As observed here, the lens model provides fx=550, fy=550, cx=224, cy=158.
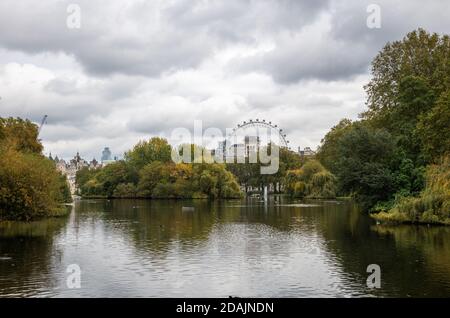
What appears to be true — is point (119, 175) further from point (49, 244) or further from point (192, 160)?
point (49, 244)

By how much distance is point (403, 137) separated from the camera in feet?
168

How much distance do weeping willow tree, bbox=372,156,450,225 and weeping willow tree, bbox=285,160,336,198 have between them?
167 ft

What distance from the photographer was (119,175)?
12238 centimetres

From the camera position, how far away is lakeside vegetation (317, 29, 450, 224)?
4272 cm

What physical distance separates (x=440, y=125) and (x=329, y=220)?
41.2 feet

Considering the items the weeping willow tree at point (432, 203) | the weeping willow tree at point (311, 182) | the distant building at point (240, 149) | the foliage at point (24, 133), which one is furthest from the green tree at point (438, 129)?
the distant building at point (240, 149)

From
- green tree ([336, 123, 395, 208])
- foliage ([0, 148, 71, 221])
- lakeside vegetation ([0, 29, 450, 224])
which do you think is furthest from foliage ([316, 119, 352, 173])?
foliage ([0, 148, 71, 221])

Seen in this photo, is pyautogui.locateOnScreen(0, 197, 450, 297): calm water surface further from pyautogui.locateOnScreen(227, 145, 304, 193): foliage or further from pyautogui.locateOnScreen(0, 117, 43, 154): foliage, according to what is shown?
pyautogui.locateOnScreen(227, 145, 304, 193): foliage

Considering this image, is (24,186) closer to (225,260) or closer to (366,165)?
(225,260)

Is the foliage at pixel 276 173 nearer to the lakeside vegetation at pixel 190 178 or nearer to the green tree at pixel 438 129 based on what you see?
the lakeside vegetation at pixel 190 178

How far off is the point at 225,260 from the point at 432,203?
20891mm

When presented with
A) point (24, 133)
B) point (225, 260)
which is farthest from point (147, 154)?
point (225, 260)
